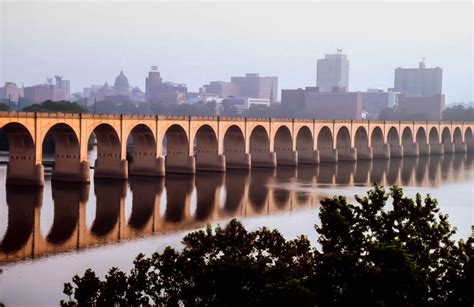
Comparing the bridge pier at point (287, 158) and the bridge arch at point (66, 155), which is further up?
the bridge arch at point (66, 155)

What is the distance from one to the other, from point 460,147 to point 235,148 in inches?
3059

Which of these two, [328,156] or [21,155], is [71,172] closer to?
[21,155]

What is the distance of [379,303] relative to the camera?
24.5m

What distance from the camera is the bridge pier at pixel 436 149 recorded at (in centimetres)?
15525

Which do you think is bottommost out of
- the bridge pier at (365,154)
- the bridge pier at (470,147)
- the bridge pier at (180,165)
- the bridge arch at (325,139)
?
the bridge pier at (470,147)

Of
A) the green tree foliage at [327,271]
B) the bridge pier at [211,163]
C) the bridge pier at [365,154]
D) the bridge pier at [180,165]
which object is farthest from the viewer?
the bridge pier at [365,154]

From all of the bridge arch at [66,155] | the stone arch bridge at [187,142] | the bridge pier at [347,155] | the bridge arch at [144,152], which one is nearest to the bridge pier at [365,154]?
the stone arch bridge at [187,142]

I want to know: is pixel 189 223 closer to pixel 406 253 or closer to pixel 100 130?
pixel 100 130

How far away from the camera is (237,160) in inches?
4094

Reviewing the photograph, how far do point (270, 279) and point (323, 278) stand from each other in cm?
189

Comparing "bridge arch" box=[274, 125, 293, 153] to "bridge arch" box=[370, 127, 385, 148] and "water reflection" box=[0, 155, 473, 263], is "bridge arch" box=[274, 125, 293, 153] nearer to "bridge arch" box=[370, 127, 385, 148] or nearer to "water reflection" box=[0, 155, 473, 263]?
"water reflection" box=[0, 155, 473, 263]

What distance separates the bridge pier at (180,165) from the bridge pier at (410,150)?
6268 cm

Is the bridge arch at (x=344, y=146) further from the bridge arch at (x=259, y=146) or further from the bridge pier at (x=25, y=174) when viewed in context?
the bridge pier at (x=25, y=174)

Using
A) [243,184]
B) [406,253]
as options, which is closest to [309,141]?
[243,184]
